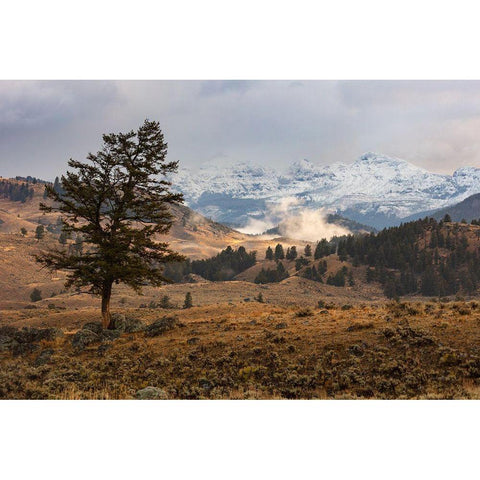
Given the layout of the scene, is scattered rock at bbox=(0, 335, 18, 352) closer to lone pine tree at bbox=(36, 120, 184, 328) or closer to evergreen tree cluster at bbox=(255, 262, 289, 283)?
lone pine tree at bbox=(36, 120, 184, 328)

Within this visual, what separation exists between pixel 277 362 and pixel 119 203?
14.0 meters

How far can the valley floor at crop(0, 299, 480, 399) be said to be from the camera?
491 inches

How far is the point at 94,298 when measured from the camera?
69.8 m

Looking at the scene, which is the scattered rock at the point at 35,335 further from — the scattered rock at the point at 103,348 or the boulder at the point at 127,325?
the scattered rock at the point at 103,348

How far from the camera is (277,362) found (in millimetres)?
14586

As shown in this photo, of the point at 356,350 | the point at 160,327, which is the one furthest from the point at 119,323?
the point at 356,350

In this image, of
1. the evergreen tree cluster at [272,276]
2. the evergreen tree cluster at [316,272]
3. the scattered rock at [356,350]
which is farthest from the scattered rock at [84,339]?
the evergreen tree cluster at [316,272]

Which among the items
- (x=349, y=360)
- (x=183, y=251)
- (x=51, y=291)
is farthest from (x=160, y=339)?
(x=183, y=251)

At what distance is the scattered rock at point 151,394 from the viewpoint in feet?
40.9

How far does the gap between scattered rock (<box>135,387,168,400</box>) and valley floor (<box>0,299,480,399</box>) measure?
2.0 inches

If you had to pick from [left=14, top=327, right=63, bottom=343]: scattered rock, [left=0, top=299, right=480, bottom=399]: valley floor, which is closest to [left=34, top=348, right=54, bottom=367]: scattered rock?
[left=0, top=299, right=480, bottom=399]: valley floor

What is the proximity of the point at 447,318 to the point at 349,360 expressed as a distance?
20.4ft

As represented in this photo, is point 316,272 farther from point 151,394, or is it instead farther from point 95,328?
point 151,394

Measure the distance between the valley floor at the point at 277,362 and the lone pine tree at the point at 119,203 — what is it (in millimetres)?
3912
